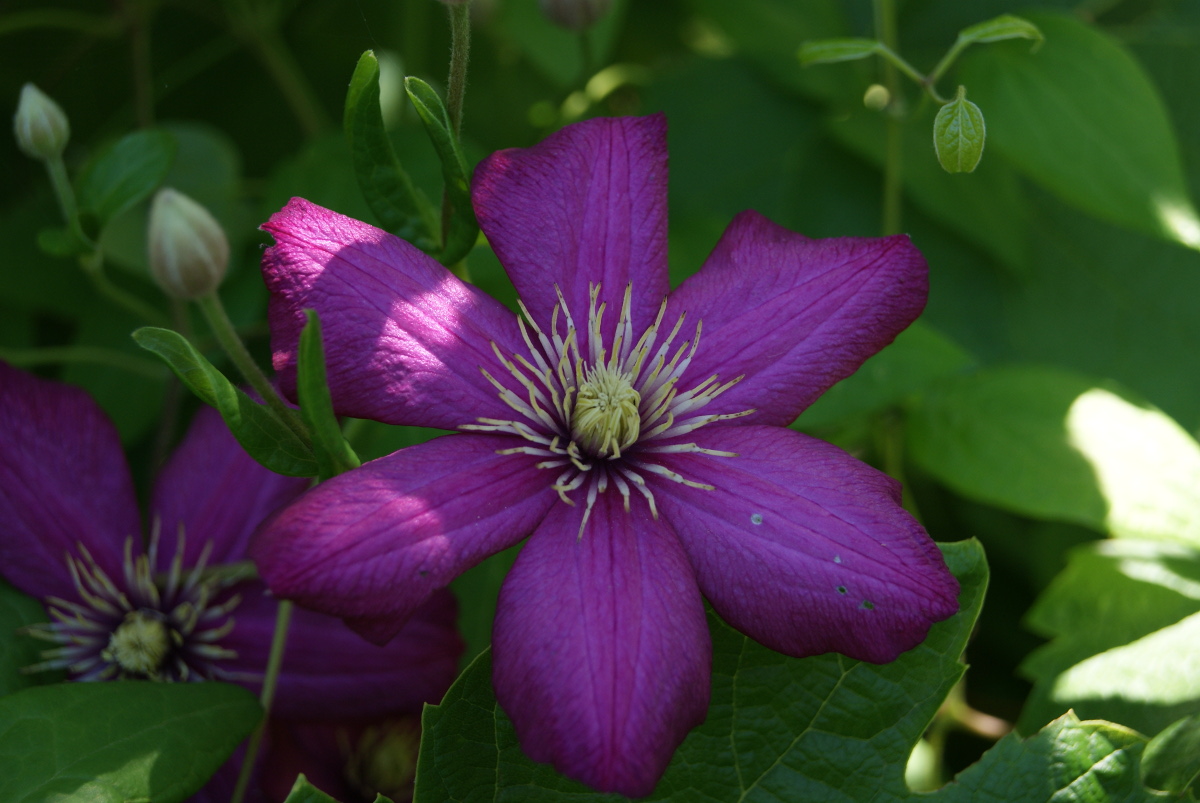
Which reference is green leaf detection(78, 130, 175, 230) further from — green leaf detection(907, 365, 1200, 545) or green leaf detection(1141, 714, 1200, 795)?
green leaf detection(1141, 714, 1200, 795)

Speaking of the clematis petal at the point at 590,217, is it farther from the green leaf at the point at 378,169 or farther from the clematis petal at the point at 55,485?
the clematis petal at the point at 55,485

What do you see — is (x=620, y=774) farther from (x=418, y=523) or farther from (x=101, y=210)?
(x=101, y=210)

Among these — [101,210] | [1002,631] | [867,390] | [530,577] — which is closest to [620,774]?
[530,577]

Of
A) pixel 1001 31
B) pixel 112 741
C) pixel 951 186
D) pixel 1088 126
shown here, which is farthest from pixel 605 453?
pixel 951 186

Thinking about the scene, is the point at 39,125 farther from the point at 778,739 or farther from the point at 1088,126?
the point at 1088,126

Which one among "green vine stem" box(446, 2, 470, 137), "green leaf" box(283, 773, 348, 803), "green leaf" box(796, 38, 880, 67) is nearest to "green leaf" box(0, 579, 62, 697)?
"green leaf" box(283, 773, 348, 803)
